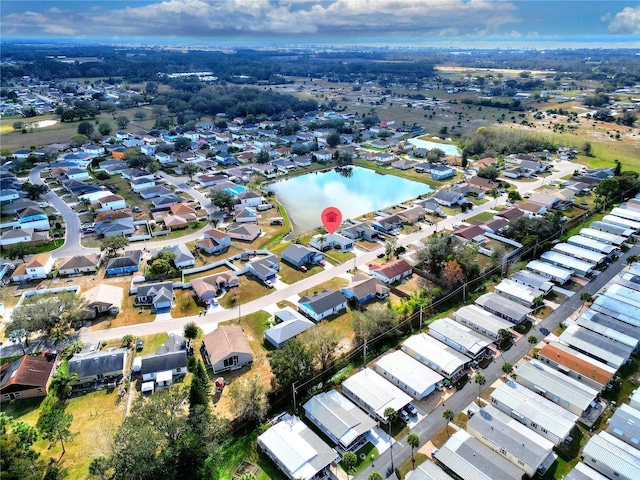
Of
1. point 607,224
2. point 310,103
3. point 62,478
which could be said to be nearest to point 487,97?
point 310,103

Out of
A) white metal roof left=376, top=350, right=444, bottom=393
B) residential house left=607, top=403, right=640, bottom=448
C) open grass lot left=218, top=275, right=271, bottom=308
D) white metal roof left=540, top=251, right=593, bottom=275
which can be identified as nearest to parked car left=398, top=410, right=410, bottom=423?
white metal roof left=376, top=350, right=444, bottom=393

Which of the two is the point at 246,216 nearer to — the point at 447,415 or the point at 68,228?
the point at 68,228

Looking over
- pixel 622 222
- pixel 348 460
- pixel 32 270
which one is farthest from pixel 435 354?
pixel 32 270

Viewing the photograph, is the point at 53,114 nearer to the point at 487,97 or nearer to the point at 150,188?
the point at 150,188

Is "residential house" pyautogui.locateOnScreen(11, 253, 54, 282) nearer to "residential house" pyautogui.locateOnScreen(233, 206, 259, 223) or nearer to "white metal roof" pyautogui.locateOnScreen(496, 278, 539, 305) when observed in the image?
"residential house" pyautogui.locateOnScreen(233, 206, 259, 223)

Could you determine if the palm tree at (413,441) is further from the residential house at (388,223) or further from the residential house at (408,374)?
the residential house at (388,223)

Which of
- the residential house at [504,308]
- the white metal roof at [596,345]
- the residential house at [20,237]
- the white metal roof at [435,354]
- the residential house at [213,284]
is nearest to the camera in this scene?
the white metal roof at [435,354]

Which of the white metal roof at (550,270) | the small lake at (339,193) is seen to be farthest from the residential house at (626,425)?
the small lake at (339,193)
